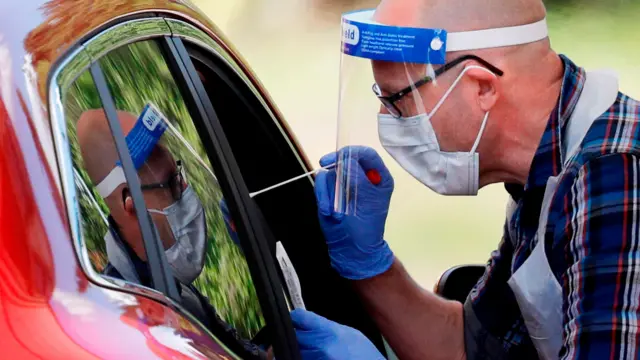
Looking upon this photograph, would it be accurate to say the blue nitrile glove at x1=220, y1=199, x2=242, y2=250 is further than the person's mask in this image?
No

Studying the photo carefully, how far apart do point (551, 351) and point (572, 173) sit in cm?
48

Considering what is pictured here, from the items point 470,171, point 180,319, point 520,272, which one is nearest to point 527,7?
point 470,171

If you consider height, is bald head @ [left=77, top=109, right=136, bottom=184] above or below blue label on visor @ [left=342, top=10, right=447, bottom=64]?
below

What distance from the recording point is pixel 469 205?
539 centimetres

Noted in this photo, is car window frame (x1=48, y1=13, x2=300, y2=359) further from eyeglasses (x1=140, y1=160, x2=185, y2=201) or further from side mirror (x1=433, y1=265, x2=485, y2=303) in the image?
side mirror (x1=433, y1=265, x2=485, y2=303)

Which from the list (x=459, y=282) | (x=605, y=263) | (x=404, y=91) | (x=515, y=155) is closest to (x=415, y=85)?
(x=404, y=91)

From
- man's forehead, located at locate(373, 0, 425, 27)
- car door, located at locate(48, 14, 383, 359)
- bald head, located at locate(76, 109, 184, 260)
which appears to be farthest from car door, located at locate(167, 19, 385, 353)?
bald head, located at locate(76, 109, 184, 260)

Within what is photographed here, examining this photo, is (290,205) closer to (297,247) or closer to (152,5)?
(297,247)

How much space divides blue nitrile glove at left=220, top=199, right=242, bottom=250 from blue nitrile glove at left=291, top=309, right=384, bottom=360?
0.83 feet

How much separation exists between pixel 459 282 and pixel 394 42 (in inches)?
50.6

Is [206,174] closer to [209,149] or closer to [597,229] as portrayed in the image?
[209,149]

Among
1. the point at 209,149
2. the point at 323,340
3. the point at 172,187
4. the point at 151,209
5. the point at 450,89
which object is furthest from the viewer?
the point at 450,89

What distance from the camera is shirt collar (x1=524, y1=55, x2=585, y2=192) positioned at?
5.29 ft

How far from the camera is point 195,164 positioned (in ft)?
4.71
